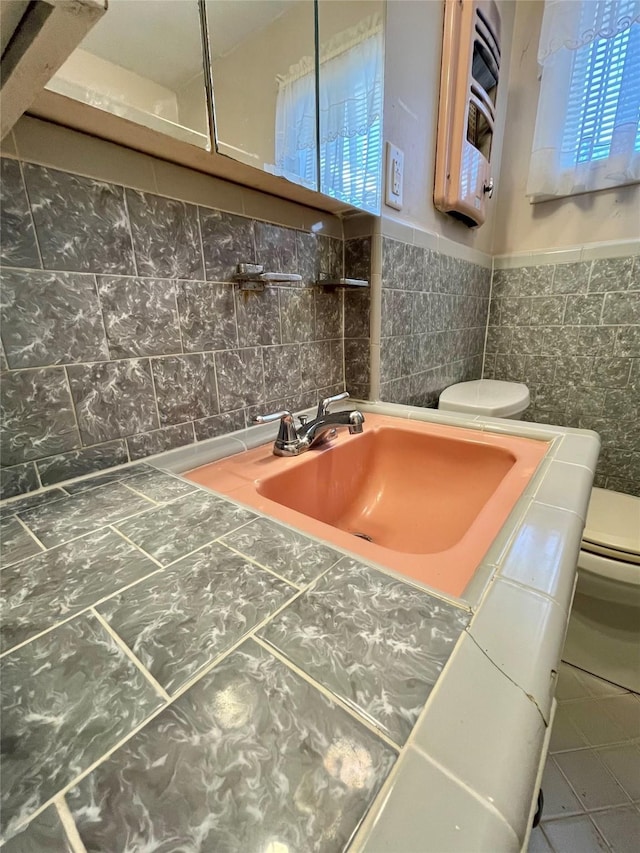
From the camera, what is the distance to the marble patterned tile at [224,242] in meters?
0.68

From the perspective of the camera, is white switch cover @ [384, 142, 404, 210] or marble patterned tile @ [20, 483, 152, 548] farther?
white switch cover @ [384, 142, 404, 210]

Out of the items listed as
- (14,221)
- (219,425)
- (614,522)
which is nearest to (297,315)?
(219,425)

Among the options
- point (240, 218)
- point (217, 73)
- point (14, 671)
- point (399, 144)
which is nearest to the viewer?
point (14, 671)

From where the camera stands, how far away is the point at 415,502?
0.84 meters

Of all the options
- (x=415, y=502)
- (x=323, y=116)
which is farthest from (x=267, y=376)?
(x=323, y=116)

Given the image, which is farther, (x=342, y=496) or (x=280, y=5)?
(x=342, y=496)

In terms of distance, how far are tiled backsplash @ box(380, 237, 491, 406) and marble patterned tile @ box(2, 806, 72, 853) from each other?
3.24ft

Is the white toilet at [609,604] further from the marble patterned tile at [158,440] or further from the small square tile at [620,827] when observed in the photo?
the marble patterned tile at [158,440]

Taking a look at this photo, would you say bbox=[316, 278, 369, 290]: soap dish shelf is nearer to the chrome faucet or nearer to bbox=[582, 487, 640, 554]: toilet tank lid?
the chrome faucet

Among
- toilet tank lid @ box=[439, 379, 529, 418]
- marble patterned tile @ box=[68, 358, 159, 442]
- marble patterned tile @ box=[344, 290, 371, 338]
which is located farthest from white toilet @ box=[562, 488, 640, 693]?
marble patterned tile @ box=[68, 358, 159, 442]

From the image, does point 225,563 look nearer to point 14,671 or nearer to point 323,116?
point 14,671

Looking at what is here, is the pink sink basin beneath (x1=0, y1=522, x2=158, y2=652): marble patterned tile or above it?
beneath

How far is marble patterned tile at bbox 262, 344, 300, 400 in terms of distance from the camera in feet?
2.75

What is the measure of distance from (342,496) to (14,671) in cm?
62
